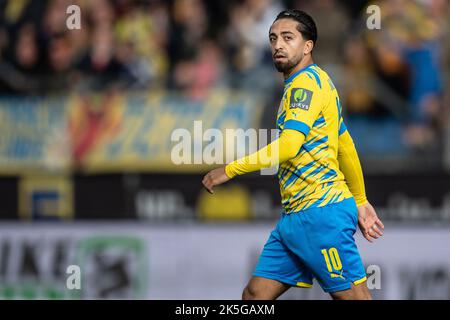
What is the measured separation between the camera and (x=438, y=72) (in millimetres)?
10945

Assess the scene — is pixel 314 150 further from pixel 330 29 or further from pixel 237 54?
pixel 237 54

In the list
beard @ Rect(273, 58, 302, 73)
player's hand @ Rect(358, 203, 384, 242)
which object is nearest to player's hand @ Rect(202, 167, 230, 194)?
beard @ Rect(273, 58, 302, 73)

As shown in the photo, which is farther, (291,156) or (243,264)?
(243,264)

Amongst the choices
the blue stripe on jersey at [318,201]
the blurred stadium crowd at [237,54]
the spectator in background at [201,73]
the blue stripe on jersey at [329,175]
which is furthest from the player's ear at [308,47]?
the spectator in background at [201,73]

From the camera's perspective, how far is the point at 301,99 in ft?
18.2

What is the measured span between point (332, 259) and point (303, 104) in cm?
92

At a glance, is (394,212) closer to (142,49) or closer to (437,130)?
(437,130)

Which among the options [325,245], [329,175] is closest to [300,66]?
[329,175]

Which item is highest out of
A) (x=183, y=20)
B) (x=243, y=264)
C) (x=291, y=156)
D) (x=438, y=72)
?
(x=183, y=20)

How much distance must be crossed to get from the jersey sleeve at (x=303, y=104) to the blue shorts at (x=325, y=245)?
0.56 metres

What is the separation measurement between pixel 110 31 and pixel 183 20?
0.87 metres

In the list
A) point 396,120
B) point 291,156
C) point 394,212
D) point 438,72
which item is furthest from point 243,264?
point 291,156

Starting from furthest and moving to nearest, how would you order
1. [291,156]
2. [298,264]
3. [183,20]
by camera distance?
[183,20], [298,264], [291,156]

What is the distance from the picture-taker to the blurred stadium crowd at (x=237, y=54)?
429 inches
